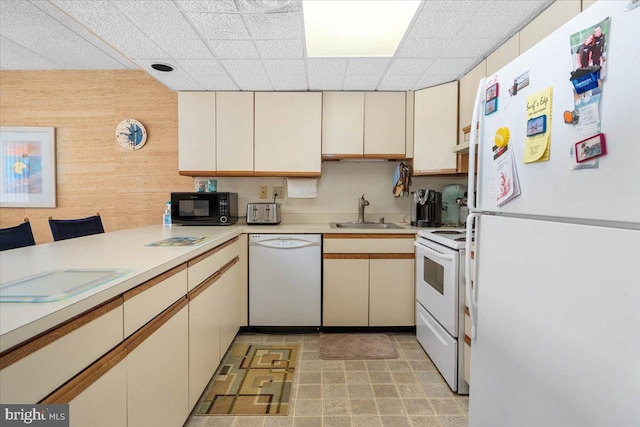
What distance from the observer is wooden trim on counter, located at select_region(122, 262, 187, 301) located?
1.04 meters

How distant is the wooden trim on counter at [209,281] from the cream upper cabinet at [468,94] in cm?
208

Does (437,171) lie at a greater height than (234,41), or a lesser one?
lesser

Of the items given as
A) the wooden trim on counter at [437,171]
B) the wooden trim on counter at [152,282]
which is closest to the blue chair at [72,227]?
the wooden trim on counter at [152,282]

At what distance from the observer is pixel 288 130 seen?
2.98 m

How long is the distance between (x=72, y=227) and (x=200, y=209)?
0.96m

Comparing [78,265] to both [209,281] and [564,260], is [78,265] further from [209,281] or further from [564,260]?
[564,260]

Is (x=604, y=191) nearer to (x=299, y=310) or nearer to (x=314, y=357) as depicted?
(x=314, y=357)

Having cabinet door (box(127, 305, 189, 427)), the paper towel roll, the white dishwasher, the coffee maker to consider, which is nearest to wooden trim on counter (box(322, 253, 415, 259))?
the white dishwasher

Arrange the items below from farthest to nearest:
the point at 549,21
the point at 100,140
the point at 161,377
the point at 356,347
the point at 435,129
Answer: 1. the point at 100,140
2. the point at 435,129
3. the point at 356,347
4. the point at 549,21
5. the point at 161,377

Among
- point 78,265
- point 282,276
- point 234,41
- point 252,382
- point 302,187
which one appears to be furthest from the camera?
point 302,187

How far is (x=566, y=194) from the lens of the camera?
2.90 feet

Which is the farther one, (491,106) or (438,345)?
(438,345)

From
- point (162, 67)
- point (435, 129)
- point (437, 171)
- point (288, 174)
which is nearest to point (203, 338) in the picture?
point (288, 174)

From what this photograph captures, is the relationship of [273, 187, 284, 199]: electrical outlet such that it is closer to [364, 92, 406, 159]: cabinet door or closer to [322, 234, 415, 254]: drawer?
[322, 234, 415, 254]: drawer
